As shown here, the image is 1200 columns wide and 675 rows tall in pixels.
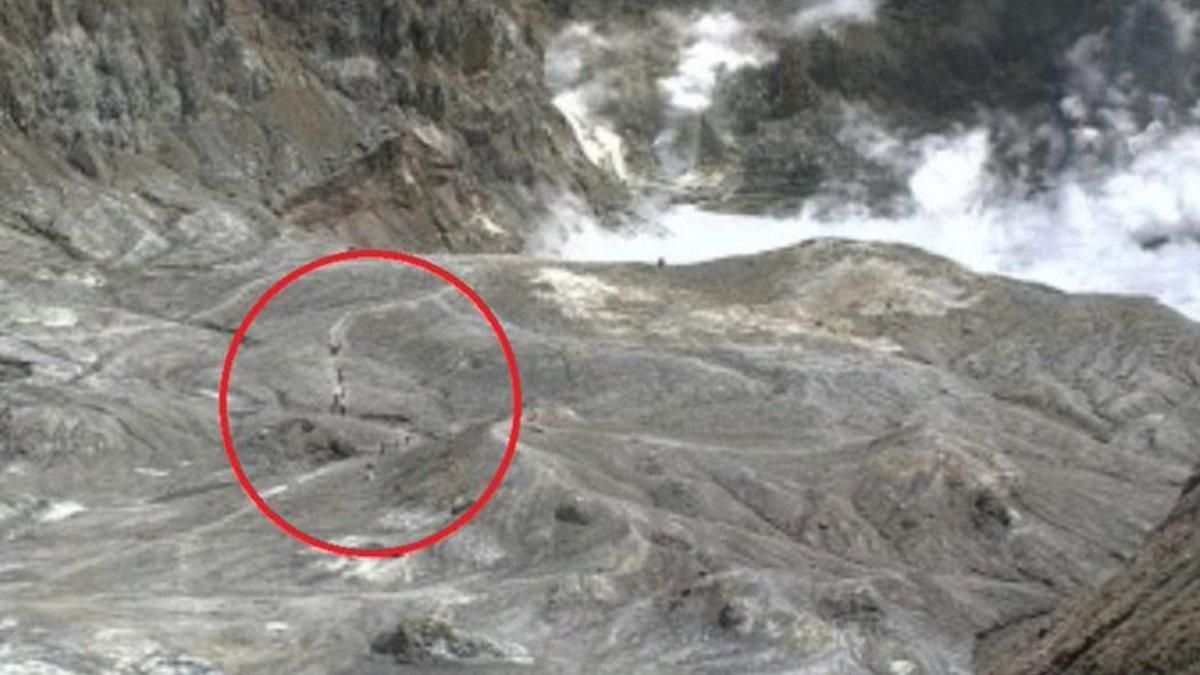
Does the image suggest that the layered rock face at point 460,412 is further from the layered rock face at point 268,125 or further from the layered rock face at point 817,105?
the layered rock face at point 817,105

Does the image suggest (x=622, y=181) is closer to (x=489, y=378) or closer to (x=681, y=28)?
(x=681, y=28)

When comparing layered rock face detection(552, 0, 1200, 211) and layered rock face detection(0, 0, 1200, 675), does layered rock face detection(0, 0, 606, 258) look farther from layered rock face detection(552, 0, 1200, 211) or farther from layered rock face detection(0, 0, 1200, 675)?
layered rock face detection(552, 0, 1200, 211)

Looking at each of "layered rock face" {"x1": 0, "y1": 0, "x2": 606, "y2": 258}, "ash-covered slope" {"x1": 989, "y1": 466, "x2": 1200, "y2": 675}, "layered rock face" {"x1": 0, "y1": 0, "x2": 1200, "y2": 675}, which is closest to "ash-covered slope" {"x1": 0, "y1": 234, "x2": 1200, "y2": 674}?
"layered rock face" {"x1": 0, "y1": 0, "x2": 1200, "y2": 675}

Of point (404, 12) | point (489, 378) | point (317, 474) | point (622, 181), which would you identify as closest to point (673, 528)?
point (317, 474)

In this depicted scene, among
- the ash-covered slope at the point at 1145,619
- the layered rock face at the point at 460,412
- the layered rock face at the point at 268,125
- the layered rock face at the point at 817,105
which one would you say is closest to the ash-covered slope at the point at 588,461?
the layered rock face at the point at 460,412

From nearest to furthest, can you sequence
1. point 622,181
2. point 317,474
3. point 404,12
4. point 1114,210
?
point 317,474 < point 404,12 < point 622,181 < point 1114,210

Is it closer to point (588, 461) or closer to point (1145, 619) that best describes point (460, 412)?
point (588, 461)

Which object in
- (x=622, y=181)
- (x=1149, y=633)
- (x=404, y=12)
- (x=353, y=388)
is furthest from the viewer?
(x=622, y=181)
